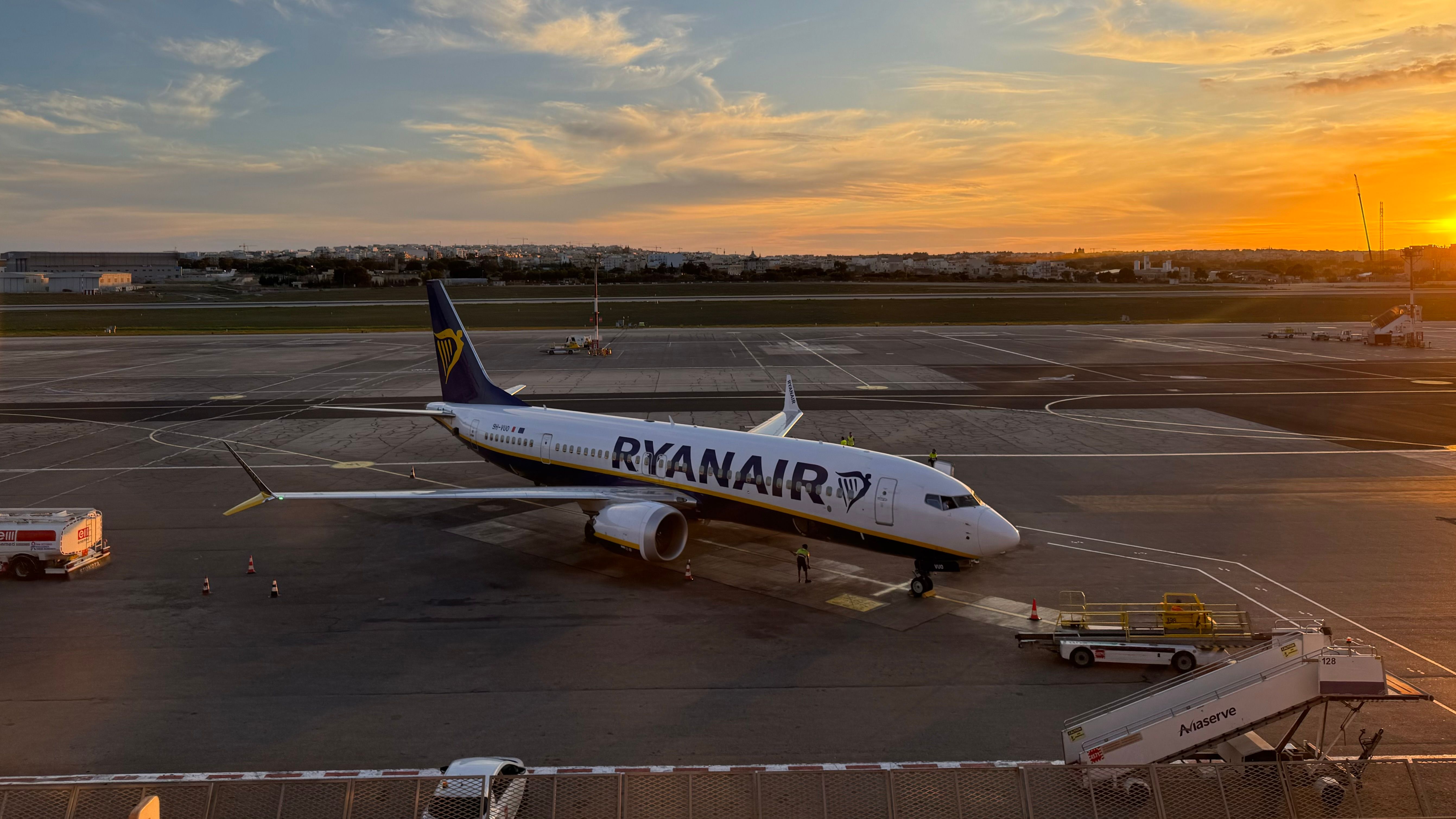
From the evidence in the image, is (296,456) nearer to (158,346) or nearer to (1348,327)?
(158,346)

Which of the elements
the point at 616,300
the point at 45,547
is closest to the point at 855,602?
the point at 45,547

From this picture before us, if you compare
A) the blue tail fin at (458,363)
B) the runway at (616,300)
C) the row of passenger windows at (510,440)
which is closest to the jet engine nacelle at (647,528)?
the row of passenger windows at (510,440)

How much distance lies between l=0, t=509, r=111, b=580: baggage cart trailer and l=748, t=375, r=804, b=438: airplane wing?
24.0 m

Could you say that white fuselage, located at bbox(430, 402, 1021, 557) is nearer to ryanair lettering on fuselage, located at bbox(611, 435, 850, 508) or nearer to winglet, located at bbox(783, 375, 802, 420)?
ryanair lettering on fuselage, located at bbox(611, 435, 850, 508)

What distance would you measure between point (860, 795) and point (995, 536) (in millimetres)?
10634

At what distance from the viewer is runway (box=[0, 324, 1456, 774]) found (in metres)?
18.0

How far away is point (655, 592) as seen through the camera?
2630 cm

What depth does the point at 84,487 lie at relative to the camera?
39.1 meters

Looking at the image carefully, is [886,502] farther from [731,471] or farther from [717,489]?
[717,489]

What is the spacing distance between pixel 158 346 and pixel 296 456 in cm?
7515

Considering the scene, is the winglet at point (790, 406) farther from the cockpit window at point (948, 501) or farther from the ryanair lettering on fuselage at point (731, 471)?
the cockpit window at point (948, 501)

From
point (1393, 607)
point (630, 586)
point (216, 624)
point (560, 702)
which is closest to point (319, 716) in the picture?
point (560, 702)

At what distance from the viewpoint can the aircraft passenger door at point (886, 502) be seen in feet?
82.4

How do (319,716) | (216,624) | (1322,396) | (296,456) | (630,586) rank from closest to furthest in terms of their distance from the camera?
(319,716) < (216,624) < (630,586) < (296,456) < (1322,396)
